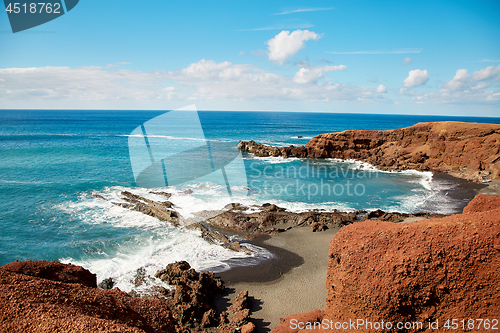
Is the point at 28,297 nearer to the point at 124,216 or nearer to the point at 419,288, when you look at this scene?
the point at 419,288

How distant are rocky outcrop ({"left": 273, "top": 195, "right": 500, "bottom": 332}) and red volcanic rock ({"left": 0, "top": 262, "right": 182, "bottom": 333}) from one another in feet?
13.0

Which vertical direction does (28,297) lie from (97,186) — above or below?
above

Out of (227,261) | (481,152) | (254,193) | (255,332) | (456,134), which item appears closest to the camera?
(255,332)

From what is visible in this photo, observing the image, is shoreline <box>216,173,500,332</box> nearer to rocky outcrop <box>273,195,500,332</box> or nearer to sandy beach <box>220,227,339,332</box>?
sandy beach <box>220,227,339,332</box>

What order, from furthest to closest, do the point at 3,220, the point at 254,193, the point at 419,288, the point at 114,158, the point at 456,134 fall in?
Answer: the point at 114,158
the point at 456,134
the point at 254,193
the point at 3,220
the point at 419,288

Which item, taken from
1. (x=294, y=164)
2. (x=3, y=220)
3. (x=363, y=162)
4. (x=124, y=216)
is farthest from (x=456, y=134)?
(x=3, y=220)

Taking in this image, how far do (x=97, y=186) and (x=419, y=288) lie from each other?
26.8 metres

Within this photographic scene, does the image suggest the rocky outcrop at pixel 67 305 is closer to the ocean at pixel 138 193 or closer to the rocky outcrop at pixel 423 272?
the rocky outcrop at pixel 423 272

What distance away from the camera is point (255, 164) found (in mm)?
38094

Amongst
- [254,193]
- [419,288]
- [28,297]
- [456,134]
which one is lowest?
[254,193]

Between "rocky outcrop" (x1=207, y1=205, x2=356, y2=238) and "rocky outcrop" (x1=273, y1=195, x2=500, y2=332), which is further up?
"rocky outcrop" (x1=273, y1=195, x2=500, y2=332)

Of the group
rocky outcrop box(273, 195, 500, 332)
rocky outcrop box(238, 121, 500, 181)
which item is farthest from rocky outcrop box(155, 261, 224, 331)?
rocky outcrop box(238, 121, 500, 181)

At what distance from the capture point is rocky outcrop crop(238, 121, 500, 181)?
96.8 ft

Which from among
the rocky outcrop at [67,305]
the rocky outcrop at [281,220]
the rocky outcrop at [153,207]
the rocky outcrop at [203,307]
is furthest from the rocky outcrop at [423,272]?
the rocky outcrop at [153,207]
